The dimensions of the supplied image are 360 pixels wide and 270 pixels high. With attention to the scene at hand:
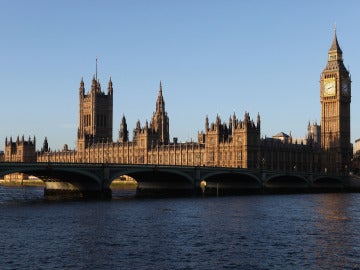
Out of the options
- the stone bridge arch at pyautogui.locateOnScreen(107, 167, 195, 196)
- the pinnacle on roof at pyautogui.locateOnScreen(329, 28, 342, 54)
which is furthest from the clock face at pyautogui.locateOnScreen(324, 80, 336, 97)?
the stone bridge arch at pyautogui.locateOnScreen(107, 167, 195, 196)

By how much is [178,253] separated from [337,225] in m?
21.9

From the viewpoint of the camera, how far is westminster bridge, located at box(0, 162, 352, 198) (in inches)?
3553

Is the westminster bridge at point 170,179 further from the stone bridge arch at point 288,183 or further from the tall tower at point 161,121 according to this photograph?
the tall tower at point 161,121

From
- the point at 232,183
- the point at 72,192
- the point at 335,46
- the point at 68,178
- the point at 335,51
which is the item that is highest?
the point at 335,46

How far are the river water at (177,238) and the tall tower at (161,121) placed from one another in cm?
10858

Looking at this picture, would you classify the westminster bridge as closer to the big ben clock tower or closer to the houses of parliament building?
the houses of parliament building

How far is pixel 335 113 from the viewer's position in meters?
176

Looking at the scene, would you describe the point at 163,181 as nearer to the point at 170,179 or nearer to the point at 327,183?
the point at 170,179

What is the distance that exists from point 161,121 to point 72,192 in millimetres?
85380

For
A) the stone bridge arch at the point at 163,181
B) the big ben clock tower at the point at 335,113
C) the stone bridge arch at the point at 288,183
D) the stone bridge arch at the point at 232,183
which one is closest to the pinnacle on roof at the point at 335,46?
the big ben clock tower at the point at 335,113

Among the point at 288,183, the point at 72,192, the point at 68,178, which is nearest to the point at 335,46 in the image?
the point at 288,183

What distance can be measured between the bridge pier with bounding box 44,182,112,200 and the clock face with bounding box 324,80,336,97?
94677 millimetres

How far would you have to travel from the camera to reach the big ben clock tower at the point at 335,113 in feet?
567

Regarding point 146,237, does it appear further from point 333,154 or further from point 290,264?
point 333,154
